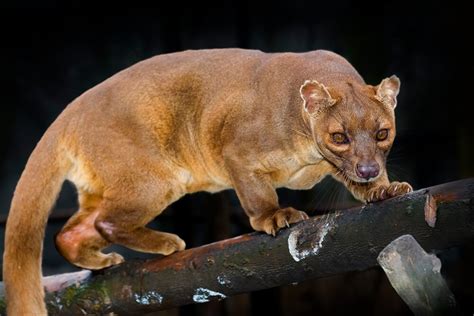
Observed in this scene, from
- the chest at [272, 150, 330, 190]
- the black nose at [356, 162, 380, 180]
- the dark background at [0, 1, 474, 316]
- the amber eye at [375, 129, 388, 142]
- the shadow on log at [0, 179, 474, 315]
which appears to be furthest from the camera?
the dark background at [0, 1, 474, 316]

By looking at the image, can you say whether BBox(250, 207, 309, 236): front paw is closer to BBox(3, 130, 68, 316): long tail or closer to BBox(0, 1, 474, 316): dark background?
BBox(3, 130, 68, 316): long tail

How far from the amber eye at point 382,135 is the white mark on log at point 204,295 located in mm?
937

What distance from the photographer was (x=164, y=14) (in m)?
8.02

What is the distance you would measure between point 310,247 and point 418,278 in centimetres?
72

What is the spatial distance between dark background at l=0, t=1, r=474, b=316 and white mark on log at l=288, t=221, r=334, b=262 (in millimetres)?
3712

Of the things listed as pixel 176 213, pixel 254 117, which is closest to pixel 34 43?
pixel 176 213

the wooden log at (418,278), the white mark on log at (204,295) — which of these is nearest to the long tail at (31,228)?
the white mark on log at (204,295)

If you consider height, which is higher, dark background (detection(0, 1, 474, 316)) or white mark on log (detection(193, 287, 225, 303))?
dark background (detection(0, 1, 474, 316))

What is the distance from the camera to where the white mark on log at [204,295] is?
3902 mm

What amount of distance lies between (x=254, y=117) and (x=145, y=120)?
0.53 metres

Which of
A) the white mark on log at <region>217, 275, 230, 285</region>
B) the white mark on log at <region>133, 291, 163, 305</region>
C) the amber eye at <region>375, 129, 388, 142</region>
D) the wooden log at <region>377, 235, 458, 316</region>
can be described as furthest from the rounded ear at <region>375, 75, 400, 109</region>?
the white mark on log at <region>133, 291, 163, 305</region>

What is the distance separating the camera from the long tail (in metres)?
4.02

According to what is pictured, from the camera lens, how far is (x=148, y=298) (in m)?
4.09

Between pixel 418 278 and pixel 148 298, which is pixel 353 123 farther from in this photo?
pixel 148 298
